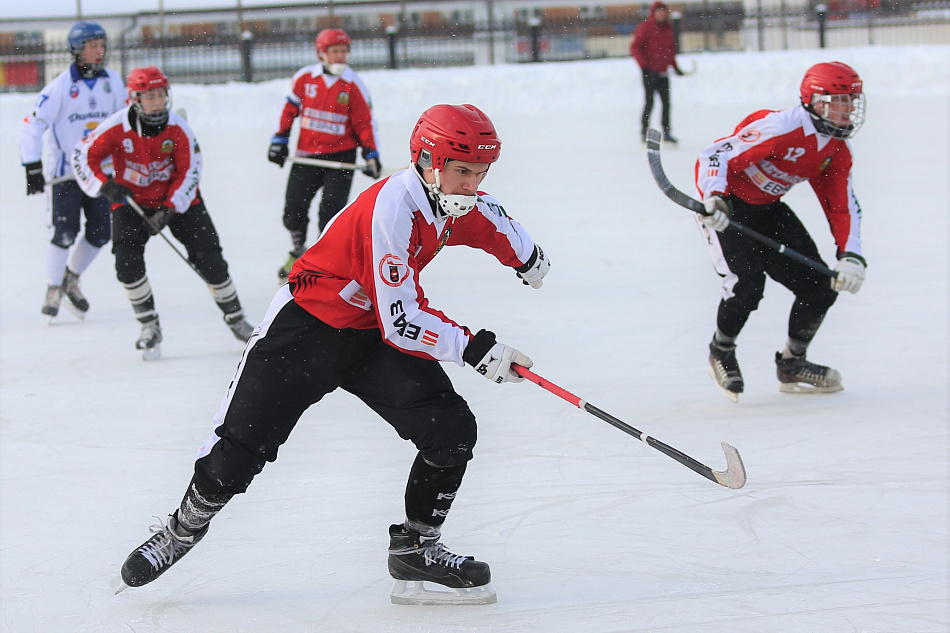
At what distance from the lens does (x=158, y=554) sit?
2.71 metres

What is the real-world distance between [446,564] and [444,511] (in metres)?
0.13

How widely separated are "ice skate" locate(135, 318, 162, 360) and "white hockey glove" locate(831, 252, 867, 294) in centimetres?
301

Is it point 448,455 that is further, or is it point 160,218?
A: point 160,218

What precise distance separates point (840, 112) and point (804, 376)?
1.07m

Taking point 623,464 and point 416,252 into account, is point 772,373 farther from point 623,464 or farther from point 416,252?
point 416,252

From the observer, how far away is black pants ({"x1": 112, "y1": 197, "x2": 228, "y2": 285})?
507cm

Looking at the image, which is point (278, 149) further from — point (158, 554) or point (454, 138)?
point (454, 138)

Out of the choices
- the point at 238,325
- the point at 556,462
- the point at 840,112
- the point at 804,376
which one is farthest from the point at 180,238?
the point at 840,112

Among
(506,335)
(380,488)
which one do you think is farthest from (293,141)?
(380,488)

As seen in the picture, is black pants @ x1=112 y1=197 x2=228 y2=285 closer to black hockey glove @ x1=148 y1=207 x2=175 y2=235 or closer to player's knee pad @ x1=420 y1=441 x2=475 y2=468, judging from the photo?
black hockey glove @ x1=148 y1=207 x2=175 y2=235

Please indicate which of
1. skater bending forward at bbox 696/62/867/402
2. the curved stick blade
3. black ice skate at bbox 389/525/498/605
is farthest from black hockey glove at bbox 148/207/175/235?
the curved stick blade

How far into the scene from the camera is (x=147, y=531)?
3.17m

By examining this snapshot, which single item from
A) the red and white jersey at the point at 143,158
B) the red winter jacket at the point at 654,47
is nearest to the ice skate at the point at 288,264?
the red and white jersey at the point at 143,158

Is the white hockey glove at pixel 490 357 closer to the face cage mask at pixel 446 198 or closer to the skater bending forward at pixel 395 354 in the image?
the skater bending forward at pixel 395 354
